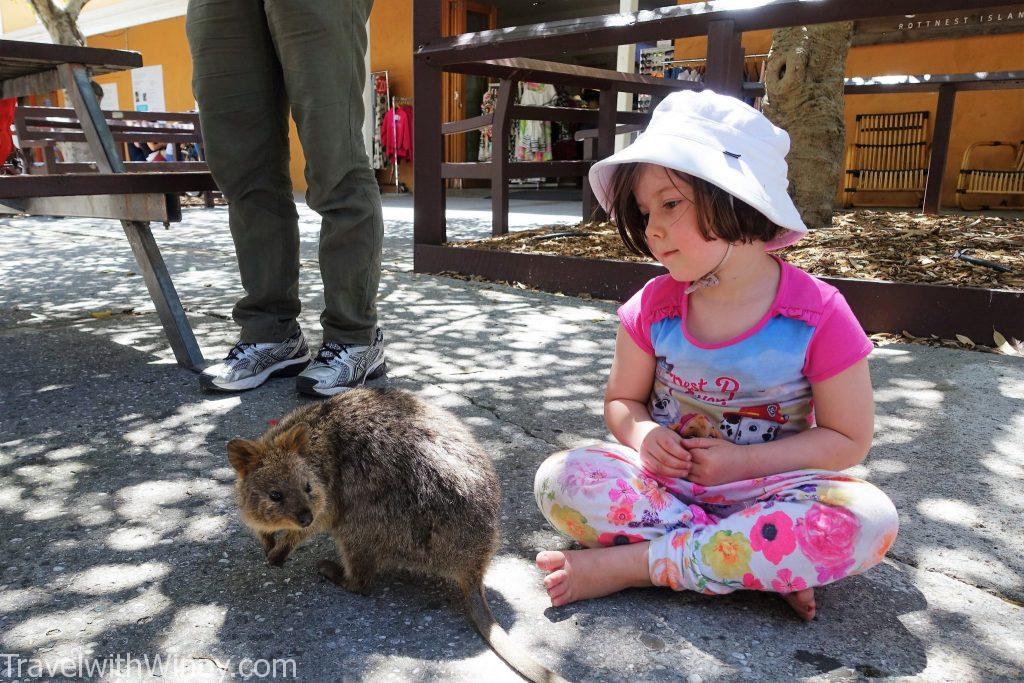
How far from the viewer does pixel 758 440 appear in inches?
74.8

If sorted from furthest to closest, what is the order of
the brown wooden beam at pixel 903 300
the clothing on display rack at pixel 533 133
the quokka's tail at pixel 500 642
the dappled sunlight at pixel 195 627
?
the clothing on display rack at pixel 533 133
the brown wooden beam at pixel 903 300
the dappled sunlight at pixel 195 627
the quokka's tail at pixel 500 642

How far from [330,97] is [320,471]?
166 centimetres

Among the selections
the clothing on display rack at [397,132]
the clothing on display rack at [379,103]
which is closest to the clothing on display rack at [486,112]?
the clothing on display rack at [397,132]

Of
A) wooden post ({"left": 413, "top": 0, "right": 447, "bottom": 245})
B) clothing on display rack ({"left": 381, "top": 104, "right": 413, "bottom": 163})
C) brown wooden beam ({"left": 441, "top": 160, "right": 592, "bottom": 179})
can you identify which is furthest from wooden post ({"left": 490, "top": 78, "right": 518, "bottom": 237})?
clothing on display rack ({"left": 381, "top": 104, "right": 413, "bottom": 163})

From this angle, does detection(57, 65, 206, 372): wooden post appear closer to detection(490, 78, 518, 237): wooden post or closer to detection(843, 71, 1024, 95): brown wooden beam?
detection(490, 78, 518, 237): wooden post

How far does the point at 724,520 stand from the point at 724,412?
30cm

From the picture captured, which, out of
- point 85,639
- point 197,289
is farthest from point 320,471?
point 197,289

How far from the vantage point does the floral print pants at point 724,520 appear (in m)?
1.61

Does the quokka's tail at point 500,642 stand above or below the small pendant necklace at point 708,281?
below

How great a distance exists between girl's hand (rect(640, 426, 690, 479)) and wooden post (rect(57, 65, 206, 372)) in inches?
89.4

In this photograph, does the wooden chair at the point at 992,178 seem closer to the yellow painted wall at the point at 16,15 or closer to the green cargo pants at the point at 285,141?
the green cargo pants at the point at 285,141

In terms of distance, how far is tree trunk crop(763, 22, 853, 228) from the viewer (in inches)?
233

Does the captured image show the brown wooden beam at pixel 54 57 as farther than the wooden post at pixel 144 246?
No

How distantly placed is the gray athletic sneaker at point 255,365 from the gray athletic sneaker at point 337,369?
18 centimetres
